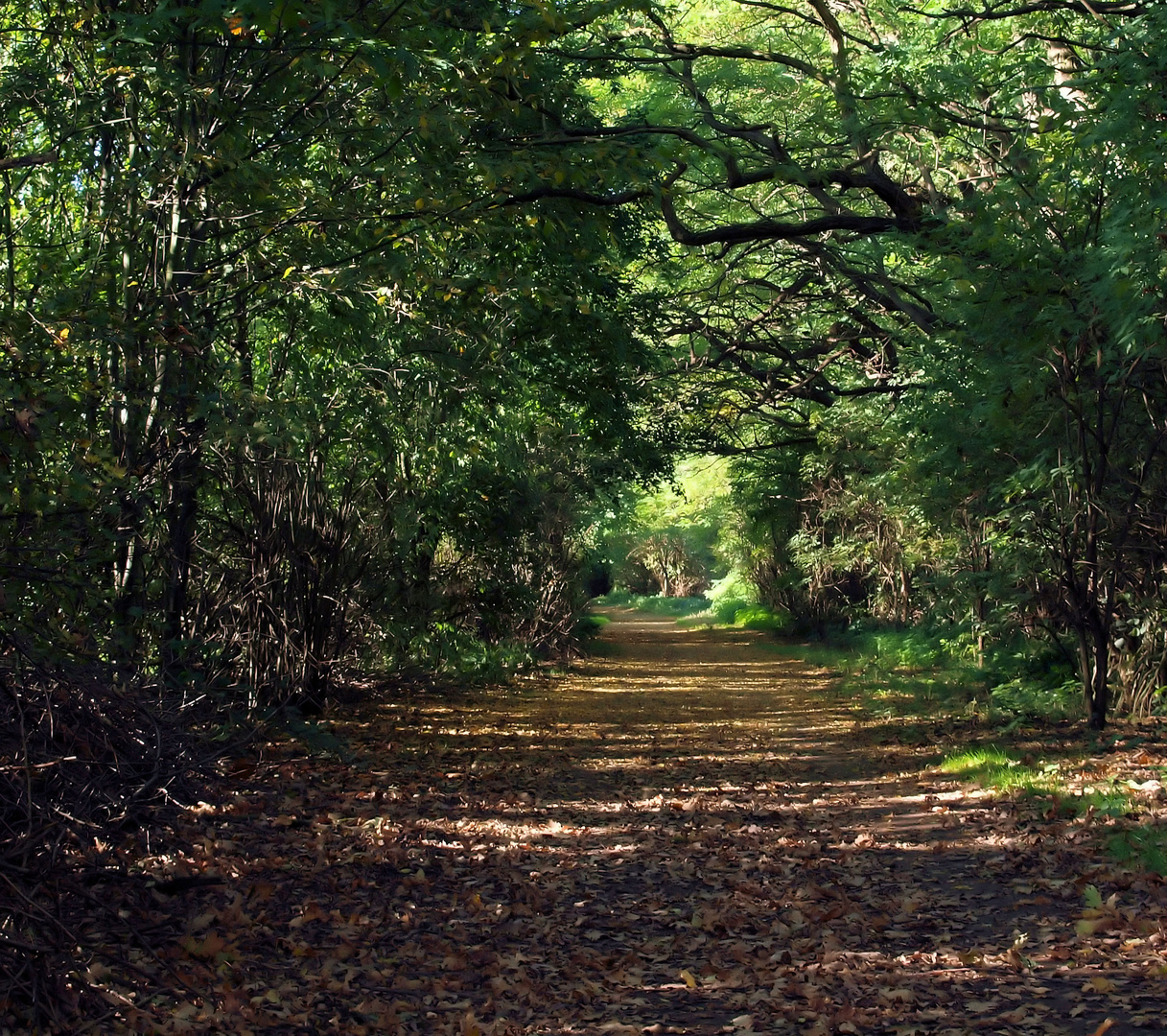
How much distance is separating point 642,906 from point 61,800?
3.56 meters

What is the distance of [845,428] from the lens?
1944 cm

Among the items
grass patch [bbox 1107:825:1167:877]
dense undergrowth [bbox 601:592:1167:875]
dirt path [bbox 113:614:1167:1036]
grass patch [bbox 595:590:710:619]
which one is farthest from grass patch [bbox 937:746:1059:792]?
grass patch [bbox 595:590:710:619]

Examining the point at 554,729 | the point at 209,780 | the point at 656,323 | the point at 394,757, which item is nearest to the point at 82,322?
the point at 209,780

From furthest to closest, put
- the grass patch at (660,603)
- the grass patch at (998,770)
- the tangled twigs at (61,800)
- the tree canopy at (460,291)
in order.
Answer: the grass patch at (660,603) < the grass patch at (998,770) < the tree canopy at (460,291) < the tangled twigs at (61,800)

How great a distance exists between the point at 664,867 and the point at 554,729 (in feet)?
20.9

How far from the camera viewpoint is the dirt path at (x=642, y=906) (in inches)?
194

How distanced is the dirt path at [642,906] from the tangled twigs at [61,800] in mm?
507

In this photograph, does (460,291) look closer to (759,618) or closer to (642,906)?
(642,906)

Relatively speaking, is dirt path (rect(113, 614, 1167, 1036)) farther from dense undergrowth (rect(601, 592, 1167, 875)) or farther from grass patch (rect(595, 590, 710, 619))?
grass patch (rect(595, 590, 710, 619))

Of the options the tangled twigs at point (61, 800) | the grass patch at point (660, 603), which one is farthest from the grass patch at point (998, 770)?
the grass patch at point (660, 603)

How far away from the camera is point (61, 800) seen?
438 centimetres

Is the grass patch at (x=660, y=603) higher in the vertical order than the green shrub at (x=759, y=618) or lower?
lower

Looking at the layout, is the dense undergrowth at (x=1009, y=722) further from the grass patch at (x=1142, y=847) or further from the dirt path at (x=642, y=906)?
the dirt path at (x=642, y=906)

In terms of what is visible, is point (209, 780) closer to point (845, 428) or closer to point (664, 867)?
point (664, 867)
